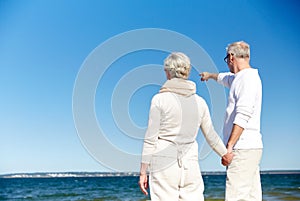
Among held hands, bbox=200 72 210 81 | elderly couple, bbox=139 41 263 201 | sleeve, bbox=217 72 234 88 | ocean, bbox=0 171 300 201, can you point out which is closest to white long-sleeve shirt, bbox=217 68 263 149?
elderly couple, bbox=139 41 263 201

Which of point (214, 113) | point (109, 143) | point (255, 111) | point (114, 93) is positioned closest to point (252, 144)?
point (255, 111)

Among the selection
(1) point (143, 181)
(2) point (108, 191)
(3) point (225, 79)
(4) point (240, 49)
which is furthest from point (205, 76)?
(2) point (108, 191)

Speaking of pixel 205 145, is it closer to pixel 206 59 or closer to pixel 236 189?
pixel 236 189

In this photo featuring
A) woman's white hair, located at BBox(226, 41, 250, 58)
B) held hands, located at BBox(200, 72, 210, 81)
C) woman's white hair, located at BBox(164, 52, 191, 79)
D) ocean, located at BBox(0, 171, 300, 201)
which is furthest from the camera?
ocean, located at BBox(0, 171, 300, 201)

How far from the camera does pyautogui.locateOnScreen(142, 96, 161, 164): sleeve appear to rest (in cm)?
283

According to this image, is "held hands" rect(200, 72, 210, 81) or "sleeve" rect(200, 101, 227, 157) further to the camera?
"held hands" rect(200, 72, 210, 81)

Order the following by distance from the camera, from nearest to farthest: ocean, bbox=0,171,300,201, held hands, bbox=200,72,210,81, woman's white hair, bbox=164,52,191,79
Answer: woman's white hair, bbox=164,52,191,79
held hands, bbox=200,72,210,81
ocean, bbox=0,171,300,201

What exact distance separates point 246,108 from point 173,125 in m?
0.66

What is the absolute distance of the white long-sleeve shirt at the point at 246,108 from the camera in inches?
124

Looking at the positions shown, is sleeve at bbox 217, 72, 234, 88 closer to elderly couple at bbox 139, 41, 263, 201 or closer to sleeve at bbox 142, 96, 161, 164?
elderly couple at bbox 139, 41, 263, 201

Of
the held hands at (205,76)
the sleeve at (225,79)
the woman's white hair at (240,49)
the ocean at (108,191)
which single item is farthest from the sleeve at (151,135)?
the ocean at (108,191)

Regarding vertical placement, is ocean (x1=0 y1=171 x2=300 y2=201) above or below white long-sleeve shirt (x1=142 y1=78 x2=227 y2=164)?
below

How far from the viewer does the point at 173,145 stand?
2855mm

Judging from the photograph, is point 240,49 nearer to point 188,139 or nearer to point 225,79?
point 225,79
